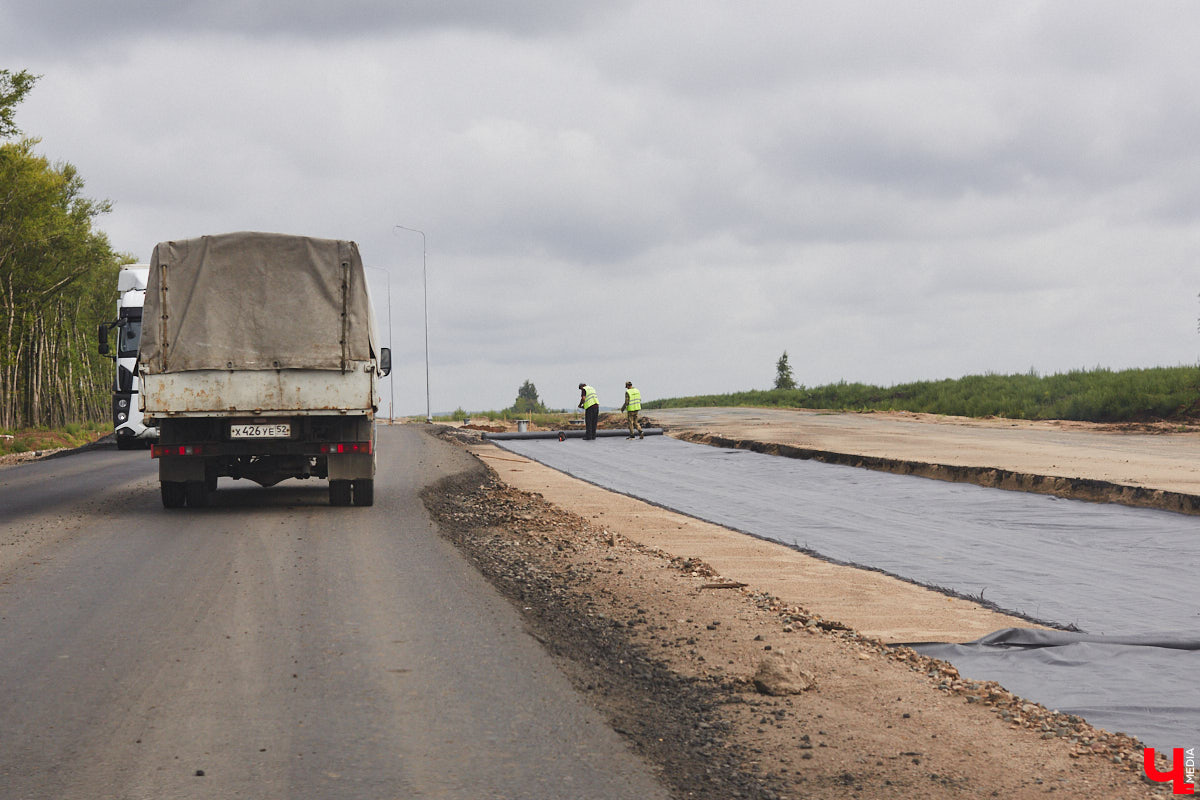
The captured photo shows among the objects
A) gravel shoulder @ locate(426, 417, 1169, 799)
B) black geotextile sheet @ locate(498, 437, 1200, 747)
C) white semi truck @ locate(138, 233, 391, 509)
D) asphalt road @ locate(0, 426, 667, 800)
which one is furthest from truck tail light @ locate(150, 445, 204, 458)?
black geotextile sheet @ locate(498, 437, 1200, 747)

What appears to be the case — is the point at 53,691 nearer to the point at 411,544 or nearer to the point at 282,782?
the point at 282,782

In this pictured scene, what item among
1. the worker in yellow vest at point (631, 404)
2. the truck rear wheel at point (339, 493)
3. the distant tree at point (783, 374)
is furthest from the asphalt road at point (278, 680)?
the distant tree at point (783, 374)

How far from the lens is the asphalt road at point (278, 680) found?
412 centimetres

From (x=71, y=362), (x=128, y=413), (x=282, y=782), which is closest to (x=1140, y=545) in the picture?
(x=282, y=782)

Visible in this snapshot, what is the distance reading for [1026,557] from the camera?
10672mm

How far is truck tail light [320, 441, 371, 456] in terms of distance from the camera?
12656 mm

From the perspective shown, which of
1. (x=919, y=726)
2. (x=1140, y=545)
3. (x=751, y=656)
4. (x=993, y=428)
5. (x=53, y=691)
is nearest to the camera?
(x=919, y=726)

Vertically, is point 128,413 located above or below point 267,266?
below

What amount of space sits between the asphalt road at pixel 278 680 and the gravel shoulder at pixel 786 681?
331 mm

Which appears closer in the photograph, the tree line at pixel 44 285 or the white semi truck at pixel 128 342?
the white semi truck at pixel 128 342

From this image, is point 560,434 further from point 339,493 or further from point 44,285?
point 44,285

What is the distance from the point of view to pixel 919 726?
4891 mm

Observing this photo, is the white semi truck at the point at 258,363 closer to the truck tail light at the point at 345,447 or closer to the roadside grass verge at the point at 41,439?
the truck tail light at the point at 345,447

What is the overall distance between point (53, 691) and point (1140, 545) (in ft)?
34.6
